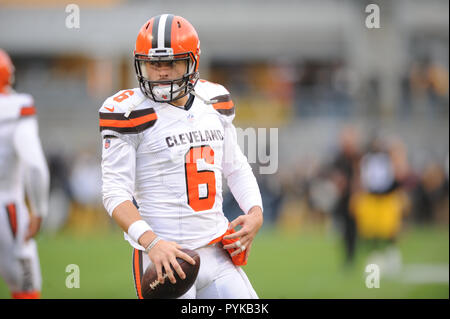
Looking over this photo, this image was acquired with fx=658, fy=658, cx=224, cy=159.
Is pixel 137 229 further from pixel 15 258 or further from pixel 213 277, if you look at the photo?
pixel 15 258

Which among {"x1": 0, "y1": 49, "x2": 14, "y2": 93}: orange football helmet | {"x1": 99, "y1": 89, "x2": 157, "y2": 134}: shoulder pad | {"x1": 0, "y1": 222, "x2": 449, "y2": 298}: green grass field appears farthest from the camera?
{"x1": 0, "y1": 222, "x2": 449, "y2": 298}: green grass field

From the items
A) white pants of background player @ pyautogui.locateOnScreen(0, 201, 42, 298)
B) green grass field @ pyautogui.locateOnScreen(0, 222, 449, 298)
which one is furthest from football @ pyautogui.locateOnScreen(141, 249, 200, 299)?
green grass field @ pyautogui.locateOnScreen(0, 222, 449, 298)

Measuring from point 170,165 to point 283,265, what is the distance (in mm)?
7407

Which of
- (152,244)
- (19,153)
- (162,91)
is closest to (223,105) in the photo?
(162,91)

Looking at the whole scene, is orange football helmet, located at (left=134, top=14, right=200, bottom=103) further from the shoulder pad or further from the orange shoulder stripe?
the orange shoulder stripe

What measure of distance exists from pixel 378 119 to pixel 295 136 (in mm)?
2851

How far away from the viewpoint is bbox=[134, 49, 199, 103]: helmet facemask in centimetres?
310

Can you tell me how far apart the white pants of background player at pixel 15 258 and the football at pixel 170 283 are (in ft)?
6.25

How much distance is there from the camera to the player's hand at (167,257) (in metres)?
2.88

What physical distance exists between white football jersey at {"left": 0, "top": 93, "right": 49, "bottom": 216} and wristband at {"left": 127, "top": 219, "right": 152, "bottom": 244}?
6.14 feet

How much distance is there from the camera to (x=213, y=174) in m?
3.26

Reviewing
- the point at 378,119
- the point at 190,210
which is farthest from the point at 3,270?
the point at 378,119

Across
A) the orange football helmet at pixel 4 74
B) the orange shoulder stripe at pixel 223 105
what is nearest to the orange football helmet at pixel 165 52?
the orange shoulder stripe at pixel 223 105

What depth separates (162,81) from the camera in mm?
3111
